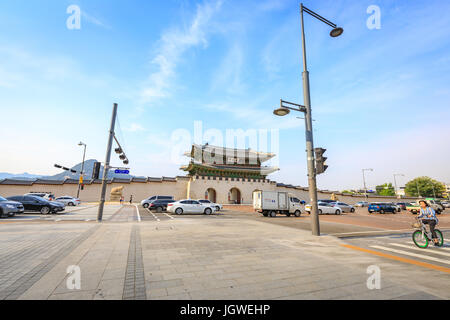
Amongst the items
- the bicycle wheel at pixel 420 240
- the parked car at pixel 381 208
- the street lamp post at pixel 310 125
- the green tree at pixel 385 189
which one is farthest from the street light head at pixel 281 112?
the green tree at pixel 385 189

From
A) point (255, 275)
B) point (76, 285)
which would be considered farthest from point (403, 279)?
point (76, 285)

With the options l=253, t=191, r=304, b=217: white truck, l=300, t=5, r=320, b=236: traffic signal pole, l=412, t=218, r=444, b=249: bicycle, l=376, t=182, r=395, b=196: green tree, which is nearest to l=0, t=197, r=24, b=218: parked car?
l=300, t=5, r=320, b=236: traffic signal pole

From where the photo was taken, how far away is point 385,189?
83500mm

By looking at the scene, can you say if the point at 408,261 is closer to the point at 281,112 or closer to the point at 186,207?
the point at 281,112

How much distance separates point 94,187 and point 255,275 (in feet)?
127

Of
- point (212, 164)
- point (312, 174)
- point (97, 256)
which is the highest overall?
point (212, 164)

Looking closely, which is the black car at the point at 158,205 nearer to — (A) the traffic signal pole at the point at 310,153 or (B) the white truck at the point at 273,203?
(B) the white truck at the point at 273,203

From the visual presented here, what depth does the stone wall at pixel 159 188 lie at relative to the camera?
1207 inches

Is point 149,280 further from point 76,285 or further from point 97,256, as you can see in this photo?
point 97,256

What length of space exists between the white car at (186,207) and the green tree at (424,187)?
7735cm

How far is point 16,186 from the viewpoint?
29922 mm

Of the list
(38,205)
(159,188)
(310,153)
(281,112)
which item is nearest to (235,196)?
(159,188)
